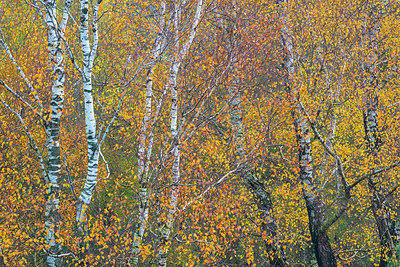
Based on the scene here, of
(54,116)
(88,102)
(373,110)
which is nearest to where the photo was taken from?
(88,102)

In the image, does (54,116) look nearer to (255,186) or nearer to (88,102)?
(88,102)

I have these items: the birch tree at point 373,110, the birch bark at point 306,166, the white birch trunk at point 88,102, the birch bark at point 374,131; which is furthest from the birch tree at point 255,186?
the white birch trunk at point 88,102

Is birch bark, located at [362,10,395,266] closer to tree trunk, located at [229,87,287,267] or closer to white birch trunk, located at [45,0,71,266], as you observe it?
tree trunk, located at [229,87,287,267]

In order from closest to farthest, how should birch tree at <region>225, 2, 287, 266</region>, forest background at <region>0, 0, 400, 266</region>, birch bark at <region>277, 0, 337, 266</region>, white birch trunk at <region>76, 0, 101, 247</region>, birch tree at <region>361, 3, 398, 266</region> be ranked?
white birch trunk at <region>76, 0, 101, 247</region> < forest background at <region>0, 0, 400, 266</region> < birch bark at <region>277, 0, 337, 266</region> < birch tree at <region>225, 2, 287, 266</region> < birch tree at <region>361, 3, 398, 266</region>

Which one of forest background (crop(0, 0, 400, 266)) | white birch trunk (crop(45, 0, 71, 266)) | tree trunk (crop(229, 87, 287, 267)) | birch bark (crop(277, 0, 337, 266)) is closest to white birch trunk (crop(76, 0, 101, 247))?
forest background (crop(0, 0, 400, 266))

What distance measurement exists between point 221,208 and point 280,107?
4019 mm

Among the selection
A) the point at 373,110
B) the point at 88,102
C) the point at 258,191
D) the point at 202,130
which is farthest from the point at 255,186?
the point at 88,102

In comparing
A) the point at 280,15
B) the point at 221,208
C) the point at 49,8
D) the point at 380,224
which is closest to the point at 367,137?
the point at 380,224

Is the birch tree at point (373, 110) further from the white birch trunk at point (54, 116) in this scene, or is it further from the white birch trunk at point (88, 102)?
the white birch trunk at point (54, 116)

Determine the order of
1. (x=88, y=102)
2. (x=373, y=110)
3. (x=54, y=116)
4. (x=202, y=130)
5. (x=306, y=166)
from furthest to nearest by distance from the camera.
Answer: (x=373, y=110) < (x=306, y=166) < (x=202, y=130) < (x=54, y=116) < (x=88, y=102)

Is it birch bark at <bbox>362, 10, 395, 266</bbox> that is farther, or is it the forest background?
birch bark at <bbox>362, 10, 395, 266</bbox>

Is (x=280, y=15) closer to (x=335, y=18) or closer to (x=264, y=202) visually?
(x=335, y=18)

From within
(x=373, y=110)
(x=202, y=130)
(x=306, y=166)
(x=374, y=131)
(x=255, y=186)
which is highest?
(x=373, y=110)

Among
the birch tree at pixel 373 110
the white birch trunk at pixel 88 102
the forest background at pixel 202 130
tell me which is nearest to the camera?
the white birch trunk at pixel 88 102
